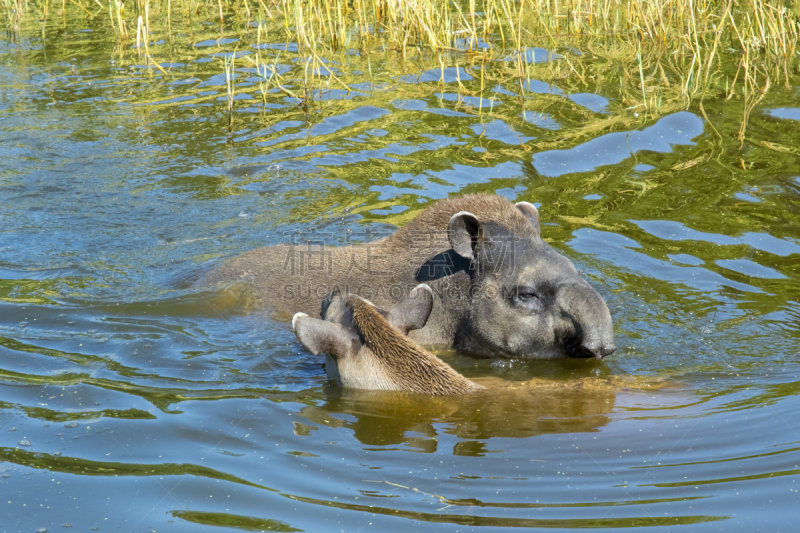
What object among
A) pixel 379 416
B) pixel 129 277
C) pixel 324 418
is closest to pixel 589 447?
pixel 379 416

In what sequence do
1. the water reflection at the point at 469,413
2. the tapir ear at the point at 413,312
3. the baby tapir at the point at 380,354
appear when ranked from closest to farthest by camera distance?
the water reflection at the point at 469,413 → the baby tapir at the point at 380,354 → the tapir ear at the point at 413,312

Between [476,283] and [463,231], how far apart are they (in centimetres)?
55

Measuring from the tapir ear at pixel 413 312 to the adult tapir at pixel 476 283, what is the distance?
0.85 meters

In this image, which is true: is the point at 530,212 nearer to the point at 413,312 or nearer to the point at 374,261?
the point at 374,261

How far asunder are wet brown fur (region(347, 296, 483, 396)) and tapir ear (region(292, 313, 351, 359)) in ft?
0.58

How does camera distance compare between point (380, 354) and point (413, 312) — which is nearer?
point (380, 354)

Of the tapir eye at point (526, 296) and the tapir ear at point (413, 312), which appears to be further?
the tapir eye at point (526, 296)

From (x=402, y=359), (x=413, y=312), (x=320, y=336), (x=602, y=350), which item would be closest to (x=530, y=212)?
(x=602, y=350)

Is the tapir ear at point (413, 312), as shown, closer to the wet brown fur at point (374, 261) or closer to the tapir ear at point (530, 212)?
the wet brown fur at point (374, 261)

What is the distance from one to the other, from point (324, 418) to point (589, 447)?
2022 millimetres

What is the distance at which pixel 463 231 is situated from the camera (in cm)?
764

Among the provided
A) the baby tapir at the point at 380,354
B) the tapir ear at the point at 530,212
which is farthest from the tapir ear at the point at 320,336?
the tapir ear at the point at 530,212

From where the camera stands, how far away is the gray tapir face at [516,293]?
748 centimetres

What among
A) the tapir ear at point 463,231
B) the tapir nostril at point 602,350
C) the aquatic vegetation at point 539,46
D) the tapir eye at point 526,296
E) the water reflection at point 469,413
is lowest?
the water reflection at point 469,413
